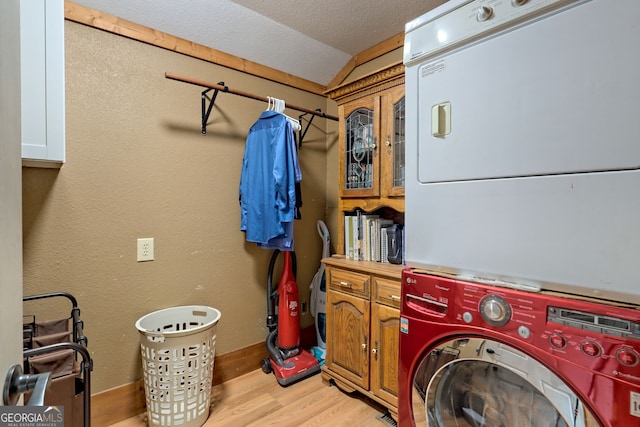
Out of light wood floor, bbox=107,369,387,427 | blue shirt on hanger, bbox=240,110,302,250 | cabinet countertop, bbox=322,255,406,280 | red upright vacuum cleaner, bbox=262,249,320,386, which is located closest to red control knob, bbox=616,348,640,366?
cabinet countertop, bbox=322,255,406,280

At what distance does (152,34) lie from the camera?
1.76 meters

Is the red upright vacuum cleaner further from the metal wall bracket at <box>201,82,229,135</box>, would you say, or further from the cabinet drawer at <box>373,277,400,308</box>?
the metal wall bracket at <box>201,82,229,135</box>

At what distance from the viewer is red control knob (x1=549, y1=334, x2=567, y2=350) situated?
2.33 ft

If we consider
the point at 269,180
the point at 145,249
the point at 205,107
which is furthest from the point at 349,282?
the point at 205,107

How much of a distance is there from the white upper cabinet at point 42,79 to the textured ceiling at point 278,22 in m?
0.57

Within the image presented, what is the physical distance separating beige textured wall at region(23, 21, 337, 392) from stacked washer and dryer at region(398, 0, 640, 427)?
4.52ft

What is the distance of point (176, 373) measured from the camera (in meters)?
1.52

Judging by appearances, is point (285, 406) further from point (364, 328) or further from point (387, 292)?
point (387, 292)

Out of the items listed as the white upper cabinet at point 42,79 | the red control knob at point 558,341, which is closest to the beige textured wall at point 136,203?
the white upper cabinet at point 42,79

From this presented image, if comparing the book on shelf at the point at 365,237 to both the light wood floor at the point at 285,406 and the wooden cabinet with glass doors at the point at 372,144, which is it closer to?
the wooden cabinet with glass doors at the point at 372,144

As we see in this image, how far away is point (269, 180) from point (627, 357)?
5.35 feet

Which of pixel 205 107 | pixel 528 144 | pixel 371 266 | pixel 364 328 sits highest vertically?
pixel 205 107

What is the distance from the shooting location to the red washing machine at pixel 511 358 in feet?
2.15

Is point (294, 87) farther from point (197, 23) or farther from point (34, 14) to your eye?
point (34, 14)
